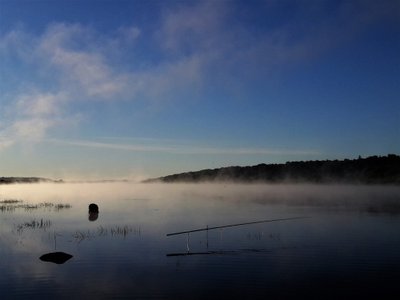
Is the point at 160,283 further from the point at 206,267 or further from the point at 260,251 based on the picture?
the point at 260,251

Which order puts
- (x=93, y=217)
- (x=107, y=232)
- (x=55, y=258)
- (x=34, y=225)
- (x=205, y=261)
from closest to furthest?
1. (x=205, y=261)
2. (x=55, y=258)
3. (x=107, y=232)
4. (x=34, y=225)
5. (x=93, y=217)

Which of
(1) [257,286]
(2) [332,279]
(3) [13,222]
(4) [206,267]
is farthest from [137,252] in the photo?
(3) [13,222]

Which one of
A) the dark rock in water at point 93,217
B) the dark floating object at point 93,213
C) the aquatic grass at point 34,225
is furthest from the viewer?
the dark floating object at point 93,213

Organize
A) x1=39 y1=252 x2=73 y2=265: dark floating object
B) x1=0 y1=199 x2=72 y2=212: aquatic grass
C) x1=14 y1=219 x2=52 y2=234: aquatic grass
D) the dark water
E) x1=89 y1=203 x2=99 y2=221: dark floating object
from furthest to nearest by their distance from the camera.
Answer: x1=0 y1=199 x2=72 y2=212: aquatic grass, x1=89 y1=203 x2=99 y2=221: dark floating object, x1=14 y1=219 x2=52 y2=234: aquatic grass, x1=39 y1=252 x2=73 y2=265: dark floating object, the dark water

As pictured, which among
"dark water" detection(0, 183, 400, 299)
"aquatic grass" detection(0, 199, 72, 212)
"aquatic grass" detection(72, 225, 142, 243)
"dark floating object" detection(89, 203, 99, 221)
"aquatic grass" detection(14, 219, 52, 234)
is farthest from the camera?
"aquatic grass" detection(0, 199, 72, 212)

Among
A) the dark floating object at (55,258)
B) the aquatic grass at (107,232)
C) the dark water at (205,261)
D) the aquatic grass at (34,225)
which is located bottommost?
the dark water at (205,261)

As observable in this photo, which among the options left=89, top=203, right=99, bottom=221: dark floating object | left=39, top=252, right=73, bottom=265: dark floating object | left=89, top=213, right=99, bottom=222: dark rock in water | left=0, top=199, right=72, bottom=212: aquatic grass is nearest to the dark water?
left=39, top=252, right=73, bottom=265: dark floating object

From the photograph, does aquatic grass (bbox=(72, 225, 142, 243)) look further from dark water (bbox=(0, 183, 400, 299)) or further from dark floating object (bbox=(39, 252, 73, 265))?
dark floating object (bbox=(39, 252, 73, 265))

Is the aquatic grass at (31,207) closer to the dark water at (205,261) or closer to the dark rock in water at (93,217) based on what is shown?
the dark rock in water at (93,217)

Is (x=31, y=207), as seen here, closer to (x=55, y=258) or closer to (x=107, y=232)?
(x=107, y=232)

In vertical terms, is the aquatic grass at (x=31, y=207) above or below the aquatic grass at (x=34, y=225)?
above

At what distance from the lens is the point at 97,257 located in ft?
93.8

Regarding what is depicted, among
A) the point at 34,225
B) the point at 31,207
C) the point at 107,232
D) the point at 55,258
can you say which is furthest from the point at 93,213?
the point at 55,258

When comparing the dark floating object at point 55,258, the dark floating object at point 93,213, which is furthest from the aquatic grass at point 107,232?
the dark floating object at point 93,213
